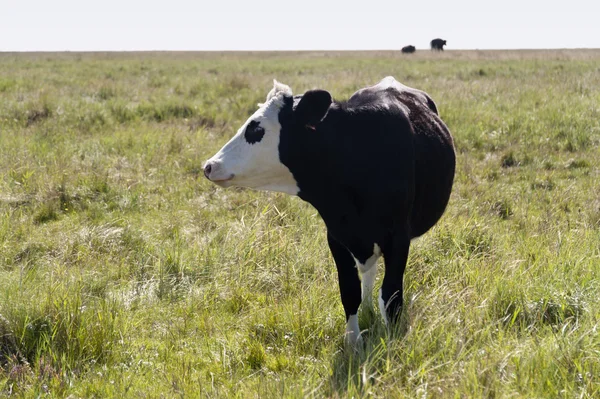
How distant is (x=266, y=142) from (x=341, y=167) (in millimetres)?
426

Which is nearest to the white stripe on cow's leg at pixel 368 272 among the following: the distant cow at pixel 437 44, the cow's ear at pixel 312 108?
the cow's ear at pixel 312 108

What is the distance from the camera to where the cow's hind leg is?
3449 mm

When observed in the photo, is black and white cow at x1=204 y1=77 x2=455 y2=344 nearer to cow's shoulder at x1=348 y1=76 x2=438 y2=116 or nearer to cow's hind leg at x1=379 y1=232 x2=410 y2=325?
cow's hind leg at x1=379 y1=232 x2=410 y2=325

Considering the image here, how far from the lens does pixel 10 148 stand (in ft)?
28.8

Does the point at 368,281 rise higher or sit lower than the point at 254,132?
lower

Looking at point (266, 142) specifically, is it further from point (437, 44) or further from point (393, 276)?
point (437, 44)

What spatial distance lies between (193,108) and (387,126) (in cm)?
1009

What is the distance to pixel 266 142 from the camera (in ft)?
11.2

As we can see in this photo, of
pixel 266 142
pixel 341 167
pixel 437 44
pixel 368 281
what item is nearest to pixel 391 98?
pixel 341 167

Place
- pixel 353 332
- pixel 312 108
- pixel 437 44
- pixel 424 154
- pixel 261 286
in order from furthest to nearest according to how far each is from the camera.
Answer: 1. pixel 437 44
2. pixel 261 286
3. pixel 424 154
4. pixel 353 332
5. pixel 312 108

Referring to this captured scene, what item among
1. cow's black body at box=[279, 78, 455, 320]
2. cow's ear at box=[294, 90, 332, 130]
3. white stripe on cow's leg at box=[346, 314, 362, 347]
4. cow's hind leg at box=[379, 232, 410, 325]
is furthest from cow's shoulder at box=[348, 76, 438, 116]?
white stripe on cow's leg at box=[346, 314, 362, 347]

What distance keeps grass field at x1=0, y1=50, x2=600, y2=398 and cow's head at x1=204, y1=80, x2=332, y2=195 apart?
879 mm

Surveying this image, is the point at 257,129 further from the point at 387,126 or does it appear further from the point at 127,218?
the point at 127,218

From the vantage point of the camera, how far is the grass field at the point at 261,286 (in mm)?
3014
